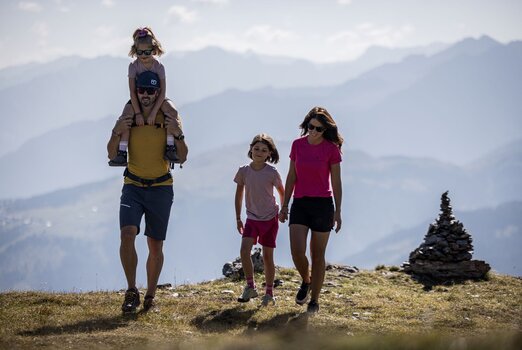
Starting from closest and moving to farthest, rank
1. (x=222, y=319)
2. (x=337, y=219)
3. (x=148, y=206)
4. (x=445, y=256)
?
(x=148, y=206), (x=222, y=319), (x=337, y=219), (x=445, y=256)

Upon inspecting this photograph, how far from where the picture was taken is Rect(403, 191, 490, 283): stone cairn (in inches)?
720

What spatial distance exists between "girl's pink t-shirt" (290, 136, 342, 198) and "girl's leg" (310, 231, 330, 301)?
67 centimetres

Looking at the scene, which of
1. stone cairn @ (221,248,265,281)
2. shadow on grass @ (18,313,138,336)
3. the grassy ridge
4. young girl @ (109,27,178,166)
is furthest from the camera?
stone cairn @ (221,248,265,281)

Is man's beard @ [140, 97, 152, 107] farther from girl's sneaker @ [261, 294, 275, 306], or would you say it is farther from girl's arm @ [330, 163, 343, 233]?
girl's sneaker @ [261, 294, 275, 306]

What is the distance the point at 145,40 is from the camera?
1023 cm

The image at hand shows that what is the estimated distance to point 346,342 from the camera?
171 inches

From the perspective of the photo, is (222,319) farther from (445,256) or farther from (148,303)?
(445,256)

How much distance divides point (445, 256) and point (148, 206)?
11.1 m

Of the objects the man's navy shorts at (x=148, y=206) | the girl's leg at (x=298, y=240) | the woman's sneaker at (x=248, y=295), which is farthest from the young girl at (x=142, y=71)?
the woman's sneaker at (x=248, y=295)

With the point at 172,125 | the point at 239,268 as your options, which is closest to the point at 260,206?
the point at 172,125

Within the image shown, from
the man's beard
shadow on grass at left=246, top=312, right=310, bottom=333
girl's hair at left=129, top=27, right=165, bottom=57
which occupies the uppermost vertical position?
girl's hair at left=129, top=27, right=165, bottom=57

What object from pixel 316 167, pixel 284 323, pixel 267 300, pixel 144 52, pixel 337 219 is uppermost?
pixel 144 52

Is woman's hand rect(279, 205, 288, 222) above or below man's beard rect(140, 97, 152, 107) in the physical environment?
below

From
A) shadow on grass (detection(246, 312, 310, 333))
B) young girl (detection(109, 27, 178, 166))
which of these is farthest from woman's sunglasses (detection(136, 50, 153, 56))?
shadow on grass (detection(246, 312, 310, 333))
